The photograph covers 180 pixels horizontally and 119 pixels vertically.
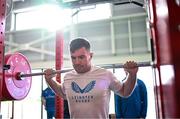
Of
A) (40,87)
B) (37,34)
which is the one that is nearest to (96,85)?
(40,87)

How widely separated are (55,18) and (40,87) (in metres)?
4.94

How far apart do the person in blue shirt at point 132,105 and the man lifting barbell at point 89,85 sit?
1.90 metres

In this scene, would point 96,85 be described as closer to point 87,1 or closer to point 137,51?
point 87,1

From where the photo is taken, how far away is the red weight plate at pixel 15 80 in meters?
2.48

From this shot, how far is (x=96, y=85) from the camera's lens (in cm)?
195

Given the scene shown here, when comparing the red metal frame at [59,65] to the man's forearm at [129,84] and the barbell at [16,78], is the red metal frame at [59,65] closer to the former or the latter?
the barbell at [16,78]

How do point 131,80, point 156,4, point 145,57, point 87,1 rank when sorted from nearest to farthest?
point 156,4, point 131,80, point 87,1, point 145,57

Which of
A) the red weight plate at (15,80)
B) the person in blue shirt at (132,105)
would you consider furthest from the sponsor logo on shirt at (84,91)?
the person in blue shirt at (132,105)

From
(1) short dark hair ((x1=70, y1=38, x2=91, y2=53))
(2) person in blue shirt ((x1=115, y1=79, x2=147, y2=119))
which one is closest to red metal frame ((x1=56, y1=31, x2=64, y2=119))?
(2) person in blue shirt ((x1=115, y1=79, x2=147, y2=119))

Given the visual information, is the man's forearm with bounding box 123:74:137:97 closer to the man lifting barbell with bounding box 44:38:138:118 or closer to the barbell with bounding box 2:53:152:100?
the man lifting barbell with bounding box 44:38:138:118

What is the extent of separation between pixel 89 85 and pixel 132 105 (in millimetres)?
2035

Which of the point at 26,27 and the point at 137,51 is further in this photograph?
the point at 26,27

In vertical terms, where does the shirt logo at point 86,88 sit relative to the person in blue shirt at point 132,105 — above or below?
above

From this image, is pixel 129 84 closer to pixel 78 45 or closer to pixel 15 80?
pixel 78 45
